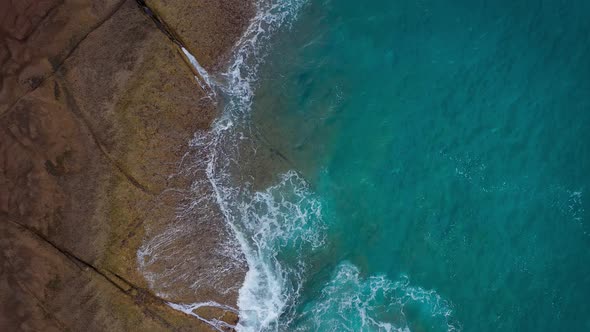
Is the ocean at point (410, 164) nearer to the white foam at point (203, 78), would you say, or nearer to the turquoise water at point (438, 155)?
the turquoise water at point (438, 155)

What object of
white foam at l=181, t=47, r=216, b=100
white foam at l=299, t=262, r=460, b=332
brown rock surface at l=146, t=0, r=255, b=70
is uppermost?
brown rock surface at l=146, t=0, r=255, b=70

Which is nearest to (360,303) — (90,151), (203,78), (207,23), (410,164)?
(410,164)

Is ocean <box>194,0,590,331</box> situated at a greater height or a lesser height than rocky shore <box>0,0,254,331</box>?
lesser

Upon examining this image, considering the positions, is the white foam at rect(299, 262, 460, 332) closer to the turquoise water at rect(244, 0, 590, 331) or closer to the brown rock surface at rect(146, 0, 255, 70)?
the turquoise water at rect(244, 0, 590, 331)

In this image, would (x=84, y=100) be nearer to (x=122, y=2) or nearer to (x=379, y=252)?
(x=122, y=2)

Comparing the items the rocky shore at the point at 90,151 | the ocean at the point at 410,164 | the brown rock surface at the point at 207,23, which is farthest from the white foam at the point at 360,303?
the brown rock surface at the point at 207,23

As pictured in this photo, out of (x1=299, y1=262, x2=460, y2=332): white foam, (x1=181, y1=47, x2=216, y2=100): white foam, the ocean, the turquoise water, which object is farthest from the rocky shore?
(x1=299, y1=262, x2=460, y2=332): white foam

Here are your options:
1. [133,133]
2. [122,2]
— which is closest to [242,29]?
[122,2]
